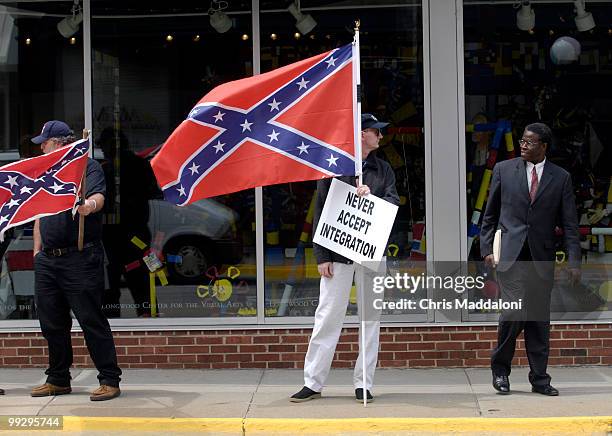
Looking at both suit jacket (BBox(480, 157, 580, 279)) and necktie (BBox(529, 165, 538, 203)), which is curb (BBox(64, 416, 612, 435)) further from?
necktie (BBox(529, 165, 538, 203))

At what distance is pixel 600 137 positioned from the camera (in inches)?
395

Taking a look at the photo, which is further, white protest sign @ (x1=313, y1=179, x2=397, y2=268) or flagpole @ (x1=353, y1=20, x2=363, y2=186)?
white protest sign @ (x1=313, y1=179, x2=397, y2=268)

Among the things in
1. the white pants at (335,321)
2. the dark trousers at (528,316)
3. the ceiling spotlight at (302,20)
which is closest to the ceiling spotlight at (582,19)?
the ceiling spotlight at (302,20)

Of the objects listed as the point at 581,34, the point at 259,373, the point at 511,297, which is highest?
the point at 581,34

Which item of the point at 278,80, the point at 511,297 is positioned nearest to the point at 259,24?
the point at 278,80

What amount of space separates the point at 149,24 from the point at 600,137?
4266 millimetres

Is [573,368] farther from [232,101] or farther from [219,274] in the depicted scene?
[232,101]

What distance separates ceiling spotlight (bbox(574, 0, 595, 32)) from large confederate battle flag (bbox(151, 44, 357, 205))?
9.35 ft

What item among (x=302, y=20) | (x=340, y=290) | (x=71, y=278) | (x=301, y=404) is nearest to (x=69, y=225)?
→ (x=71, y=278)

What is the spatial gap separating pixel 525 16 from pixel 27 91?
4.62 m

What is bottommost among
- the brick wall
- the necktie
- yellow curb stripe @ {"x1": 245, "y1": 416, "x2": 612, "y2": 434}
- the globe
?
Result: yellow curb stripe @ {"x1": 245, "y1": 416, "x2": 612, "y2": 434}

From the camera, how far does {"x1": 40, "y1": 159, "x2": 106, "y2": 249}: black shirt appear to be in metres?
8.48

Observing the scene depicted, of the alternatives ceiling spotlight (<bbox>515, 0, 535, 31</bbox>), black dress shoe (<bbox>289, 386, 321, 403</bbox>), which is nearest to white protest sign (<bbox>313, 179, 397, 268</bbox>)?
black dress shoe (<bbox>289, 386, 321, 403</bbox>)

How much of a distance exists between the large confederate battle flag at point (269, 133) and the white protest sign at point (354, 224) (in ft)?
1.08
